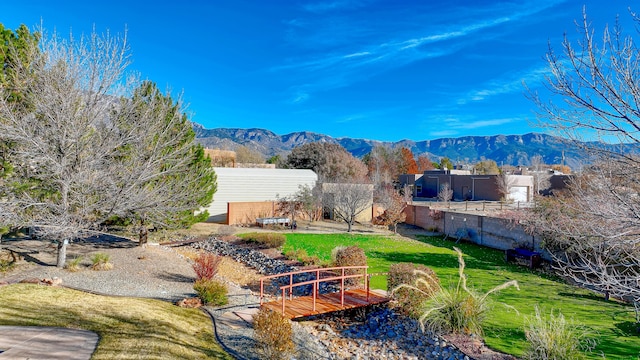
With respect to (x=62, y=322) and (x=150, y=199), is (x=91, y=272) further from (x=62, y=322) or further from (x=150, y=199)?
(x=62, y=322)

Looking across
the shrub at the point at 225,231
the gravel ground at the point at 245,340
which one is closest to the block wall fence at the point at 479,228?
the gravel ground at the point at 245,340

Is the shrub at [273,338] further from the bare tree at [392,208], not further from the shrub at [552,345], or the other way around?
the bare tree at [392,208]

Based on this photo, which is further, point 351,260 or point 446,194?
point 446,194

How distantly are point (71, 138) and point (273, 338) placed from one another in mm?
8272

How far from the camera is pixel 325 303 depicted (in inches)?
390

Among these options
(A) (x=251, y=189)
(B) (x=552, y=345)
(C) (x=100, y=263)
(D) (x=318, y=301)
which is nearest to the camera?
(B) (x=552, y=345)

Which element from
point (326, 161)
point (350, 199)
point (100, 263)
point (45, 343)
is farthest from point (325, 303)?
point (326, 161)

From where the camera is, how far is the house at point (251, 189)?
2783cm

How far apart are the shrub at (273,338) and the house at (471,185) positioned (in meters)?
42.1

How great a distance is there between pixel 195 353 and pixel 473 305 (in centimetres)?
579

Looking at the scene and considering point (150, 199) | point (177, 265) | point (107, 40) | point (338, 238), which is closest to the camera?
point (107, 40)

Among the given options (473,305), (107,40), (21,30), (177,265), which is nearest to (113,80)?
(107,40)

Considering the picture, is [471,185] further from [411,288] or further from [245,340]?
[245,340]

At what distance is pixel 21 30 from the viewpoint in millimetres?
10945
